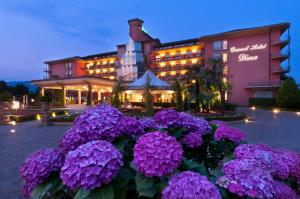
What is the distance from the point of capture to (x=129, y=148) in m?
2.19

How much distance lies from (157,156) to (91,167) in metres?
0.44

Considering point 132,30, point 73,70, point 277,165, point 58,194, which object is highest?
point 132,30

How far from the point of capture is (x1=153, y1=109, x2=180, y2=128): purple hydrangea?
244 centimetres

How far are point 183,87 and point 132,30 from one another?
41.1 m

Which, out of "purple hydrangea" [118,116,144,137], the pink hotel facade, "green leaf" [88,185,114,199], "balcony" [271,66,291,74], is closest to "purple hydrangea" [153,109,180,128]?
"purple hydrangea" [118,116,144,137]

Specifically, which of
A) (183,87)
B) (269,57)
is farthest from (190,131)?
(269,57)

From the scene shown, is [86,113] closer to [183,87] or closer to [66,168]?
[66,168]

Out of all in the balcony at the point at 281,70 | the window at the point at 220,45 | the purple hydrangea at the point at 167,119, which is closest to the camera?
the purple hydrangea at the point at 167,119

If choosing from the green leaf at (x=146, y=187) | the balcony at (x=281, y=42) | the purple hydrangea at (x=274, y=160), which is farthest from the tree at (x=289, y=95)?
the green leaf at (x=146, y=187)

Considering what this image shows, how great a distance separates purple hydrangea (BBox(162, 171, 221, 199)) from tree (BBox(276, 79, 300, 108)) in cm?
3747

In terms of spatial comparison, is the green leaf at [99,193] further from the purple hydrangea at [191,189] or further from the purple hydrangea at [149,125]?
the purple hydrangea at [149,125]

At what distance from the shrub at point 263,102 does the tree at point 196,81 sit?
22665 mm

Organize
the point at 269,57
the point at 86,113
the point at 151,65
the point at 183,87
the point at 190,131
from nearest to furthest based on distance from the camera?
the point at 86,113 < the point at 190,131 < the point at 183,87 < the point at 269,57 < the point at 151,65

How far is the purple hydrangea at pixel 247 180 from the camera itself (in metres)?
1.40
